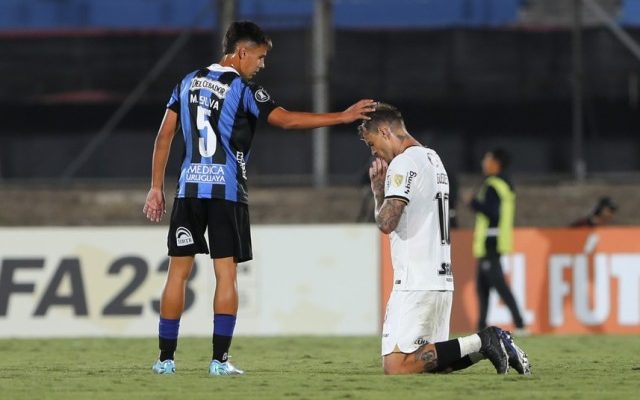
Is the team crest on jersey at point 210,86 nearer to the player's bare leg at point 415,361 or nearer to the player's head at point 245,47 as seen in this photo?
the player's head at point 245,47

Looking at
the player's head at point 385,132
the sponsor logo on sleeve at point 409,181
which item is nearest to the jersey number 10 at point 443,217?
the sponsor logo on sleeve at point 409,181

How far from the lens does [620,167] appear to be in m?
19.7

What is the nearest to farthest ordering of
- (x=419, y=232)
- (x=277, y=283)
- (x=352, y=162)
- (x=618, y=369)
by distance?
(x=419, y=232), (x=618, y=369), (x=277, y=283), (x=352, y=162)

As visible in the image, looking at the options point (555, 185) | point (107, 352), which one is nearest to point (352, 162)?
point (555, 185)

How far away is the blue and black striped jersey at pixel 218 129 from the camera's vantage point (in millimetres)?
9008

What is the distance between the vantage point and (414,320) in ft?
29.3

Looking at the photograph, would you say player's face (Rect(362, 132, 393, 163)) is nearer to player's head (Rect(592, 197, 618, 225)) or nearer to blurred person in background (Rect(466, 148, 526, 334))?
blurred person in background (Rect(466, 148, 526, 334))

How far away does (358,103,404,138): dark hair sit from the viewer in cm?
900

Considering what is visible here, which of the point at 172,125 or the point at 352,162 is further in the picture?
the point at 352,162

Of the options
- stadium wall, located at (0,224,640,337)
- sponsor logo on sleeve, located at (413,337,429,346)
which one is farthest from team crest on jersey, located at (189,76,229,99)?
stadium wall, located at (0,224,640,337)

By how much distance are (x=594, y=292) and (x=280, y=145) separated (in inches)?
211

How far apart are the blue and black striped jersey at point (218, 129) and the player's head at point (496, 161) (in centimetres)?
693

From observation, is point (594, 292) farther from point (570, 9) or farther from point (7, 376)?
point (7, 376)

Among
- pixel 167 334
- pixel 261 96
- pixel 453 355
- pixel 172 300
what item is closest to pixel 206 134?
pixel 261 96
